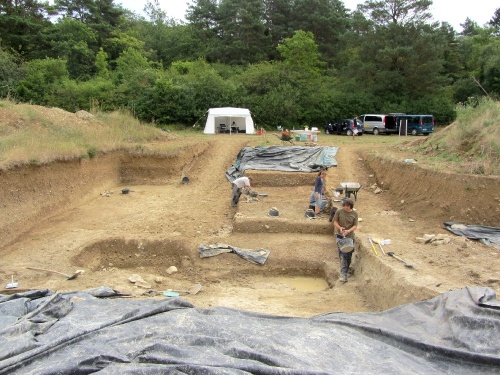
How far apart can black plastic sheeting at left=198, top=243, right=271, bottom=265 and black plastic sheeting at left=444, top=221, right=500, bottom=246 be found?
4.30 meters

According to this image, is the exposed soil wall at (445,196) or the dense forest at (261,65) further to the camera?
the dense forest at (261,65)

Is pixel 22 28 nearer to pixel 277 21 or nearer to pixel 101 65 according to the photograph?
pixel 101 65

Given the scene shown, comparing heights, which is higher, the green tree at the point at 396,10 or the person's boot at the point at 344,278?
the green tree at the point at 396,10

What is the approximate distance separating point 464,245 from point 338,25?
38.0 m

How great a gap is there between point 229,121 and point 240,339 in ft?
73.6

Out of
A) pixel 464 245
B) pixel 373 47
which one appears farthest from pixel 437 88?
pixel 464 245

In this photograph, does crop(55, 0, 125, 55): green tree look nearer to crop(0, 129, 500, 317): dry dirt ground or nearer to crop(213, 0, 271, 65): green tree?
crop(213, 0, 271, 65): green tree

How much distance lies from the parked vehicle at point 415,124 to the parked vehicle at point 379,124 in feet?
1.47

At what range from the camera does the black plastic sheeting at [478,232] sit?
29.7 ft

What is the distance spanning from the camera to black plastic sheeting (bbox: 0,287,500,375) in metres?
3.80

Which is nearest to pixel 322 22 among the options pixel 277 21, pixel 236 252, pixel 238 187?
pixel 277 21

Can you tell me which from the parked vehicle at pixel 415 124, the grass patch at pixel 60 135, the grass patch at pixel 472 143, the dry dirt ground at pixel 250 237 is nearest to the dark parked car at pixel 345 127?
the parked vehicle at pixel 415 124

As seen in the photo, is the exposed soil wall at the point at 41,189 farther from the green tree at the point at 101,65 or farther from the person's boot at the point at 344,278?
the green tree at the point at 101,65

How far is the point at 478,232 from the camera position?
957 centimetres
